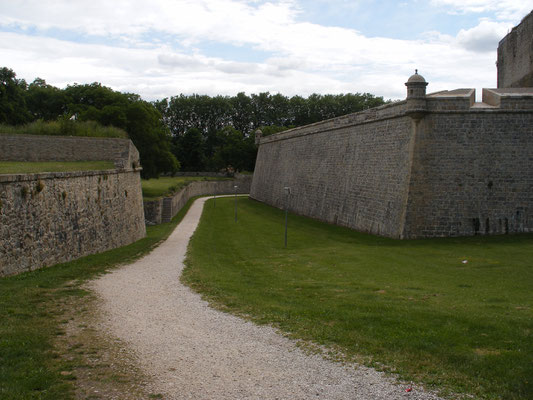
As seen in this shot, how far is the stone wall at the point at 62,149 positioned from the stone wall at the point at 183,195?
709 cm

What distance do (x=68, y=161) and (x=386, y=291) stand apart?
60.6 ft

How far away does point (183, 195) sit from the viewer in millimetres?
45469

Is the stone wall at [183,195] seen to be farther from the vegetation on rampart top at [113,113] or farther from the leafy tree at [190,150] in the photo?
the leafy tree at [190,150]

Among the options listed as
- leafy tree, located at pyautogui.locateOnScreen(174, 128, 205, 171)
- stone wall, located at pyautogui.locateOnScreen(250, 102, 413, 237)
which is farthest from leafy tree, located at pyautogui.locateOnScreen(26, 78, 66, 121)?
leafy tree, located at pyautogui.locateOnScreen(174, 128, 205, 171)

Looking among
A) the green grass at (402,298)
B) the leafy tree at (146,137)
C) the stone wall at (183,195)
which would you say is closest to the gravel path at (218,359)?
the green grass at (402,298)

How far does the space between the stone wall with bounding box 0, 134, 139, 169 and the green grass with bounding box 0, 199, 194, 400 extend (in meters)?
10.9

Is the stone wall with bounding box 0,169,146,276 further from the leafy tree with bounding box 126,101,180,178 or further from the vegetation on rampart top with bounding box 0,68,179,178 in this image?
the leafy tree with bounding box 126,101,180,178

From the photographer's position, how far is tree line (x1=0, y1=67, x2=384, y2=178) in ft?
127

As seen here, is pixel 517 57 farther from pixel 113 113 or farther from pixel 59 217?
pixel 113 113

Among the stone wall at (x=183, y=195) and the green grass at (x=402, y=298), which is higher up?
the stone wall at (x=183, y=195)

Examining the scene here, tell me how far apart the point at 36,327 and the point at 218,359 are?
3.04 m

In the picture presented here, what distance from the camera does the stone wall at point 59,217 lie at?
39.0 ft

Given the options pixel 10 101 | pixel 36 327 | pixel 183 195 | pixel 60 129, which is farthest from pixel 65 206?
pixel 10 101

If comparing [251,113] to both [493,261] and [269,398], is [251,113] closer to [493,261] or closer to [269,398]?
[493,261]
